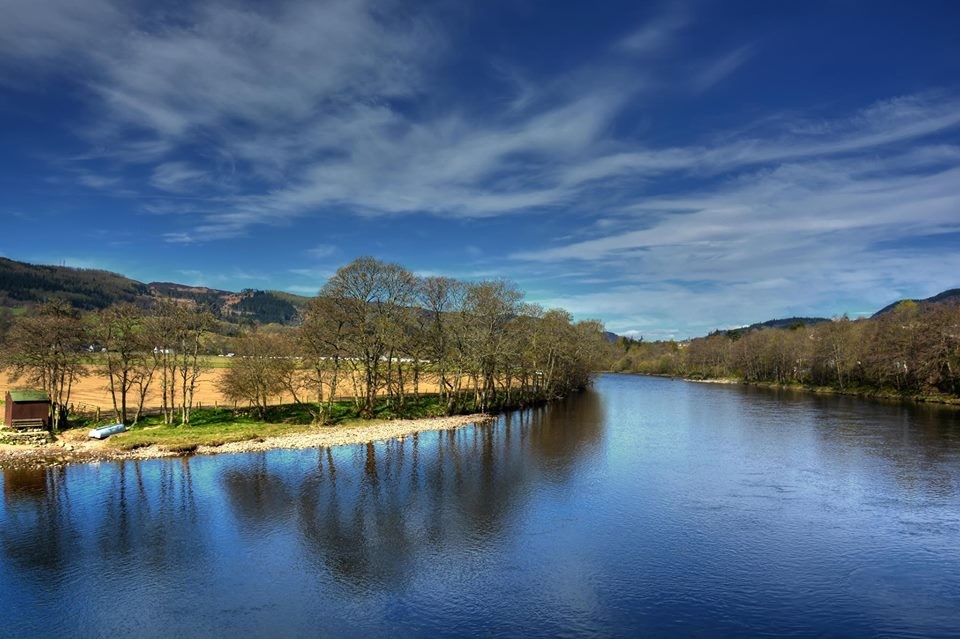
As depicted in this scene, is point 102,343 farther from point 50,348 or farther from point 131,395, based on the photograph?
point 131,395

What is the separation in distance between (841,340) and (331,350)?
91.3 m

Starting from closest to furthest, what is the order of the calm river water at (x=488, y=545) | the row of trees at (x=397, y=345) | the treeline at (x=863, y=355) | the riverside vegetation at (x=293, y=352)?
the calm river water at (x=488, y=545) → the riverside vegetation at (x=293, y=352) → the row of trees at (x=397, y=345) → the treeline at (x=863, y=355)

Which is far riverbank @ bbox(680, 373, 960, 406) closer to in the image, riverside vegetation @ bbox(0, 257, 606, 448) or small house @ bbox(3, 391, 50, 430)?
riverside vegetation @ bbox(0, 257, 606, 448)

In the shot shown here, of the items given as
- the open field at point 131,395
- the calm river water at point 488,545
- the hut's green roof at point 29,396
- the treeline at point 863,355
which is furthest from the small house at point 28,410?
the treeline at point 863,355

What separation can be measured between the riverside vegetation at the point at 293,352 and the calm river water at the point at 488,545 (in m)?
12.1

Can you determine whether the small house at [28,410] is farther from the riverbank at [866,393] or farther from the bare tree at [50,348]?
the riverbank at [866,393]

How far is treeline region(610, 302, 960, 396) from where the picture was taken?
251ft

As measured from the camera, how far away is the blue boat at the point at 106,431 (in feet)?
140

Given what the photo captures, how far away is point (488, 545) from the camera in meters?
23.2

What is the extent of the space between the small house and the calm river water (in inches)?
381

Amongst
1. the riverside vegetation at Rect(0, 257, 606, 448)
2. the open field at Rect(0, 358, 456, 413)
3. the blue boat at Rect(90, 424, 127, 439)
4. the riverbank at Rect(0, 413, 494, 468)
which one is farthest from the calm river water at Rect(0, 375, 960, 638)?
the open field at Rect(0, 358, 456, 413)

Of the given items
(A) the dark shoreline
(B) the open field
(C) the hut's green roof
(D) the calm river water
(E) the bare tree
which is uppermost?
(E) the bare tree

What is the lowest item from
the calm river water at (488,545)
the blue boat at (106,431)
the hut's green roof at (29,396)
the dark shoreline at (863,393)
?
the calm river water at (488,545)

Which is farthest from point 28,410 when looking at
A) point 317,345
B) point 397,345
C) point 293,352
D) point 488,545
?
point 488,545
